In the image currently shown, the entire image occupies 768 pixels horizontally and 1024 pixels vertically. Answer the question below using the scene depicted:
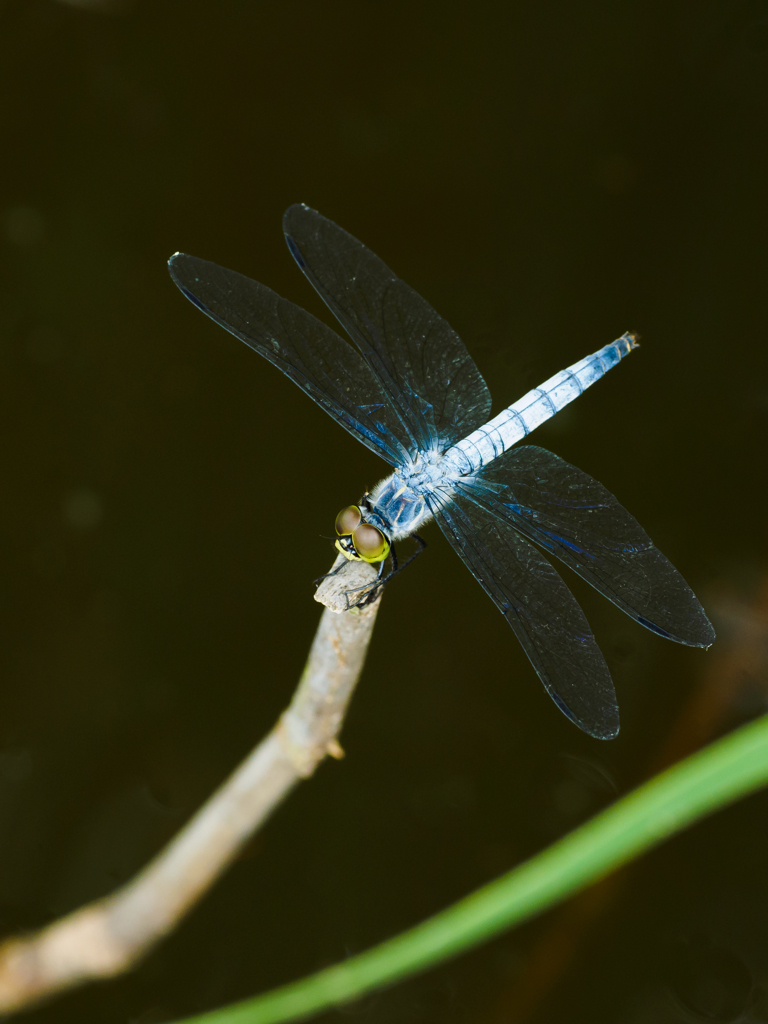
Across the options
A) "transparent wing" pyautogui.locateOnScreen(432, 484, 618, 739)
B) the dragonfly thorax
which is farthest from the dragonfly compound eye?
"transparent wing" pyautogui.locateOnScreen(432, 484, 618, 739)

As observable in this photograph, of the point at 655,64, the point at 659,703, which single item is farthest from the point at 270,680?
the point at 655,64

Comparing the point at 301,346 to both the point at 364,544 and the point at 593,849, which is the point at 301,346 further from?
the point at 593,849

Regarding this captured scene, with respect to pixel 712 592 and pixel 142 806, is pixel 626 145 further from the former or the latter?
pixel 142 806

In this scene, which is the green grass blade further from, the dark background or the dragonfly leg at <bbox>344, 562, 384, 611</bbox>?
the dark background

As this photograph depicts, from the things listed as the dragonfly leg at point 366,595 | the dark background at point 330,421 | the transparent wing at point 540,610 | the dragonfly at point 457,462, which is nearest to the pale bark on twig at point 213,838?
the dragonfly leg at point 366,595

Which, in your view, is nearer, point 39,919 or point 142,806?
point 39,919

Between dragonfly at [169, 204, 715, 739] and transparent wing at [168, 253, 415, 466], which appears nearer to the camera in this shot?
dragonfly at [169, 204, 715, 739]

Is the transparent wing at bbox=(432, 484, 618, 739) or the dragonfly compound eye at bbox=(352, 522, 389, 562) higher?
the dragonfly compound eye at bbox=(352, 522, 389, 562)
